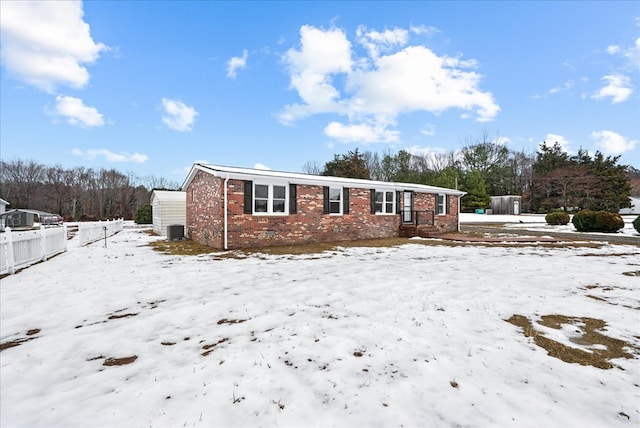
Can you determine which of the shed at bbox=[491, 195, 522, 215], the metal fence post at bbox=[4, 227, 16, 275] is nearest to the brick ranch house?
the metal fence post at bbox=[4, 227, 16, 275]

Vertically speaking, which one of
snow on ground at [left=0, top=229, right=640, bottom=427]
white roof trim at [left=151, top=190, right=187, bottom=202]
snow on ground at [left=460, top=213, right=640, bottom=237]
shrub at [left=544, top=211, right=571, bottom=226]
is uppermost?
white roof trim at [left=151, top=190, right=187, bottom=202]

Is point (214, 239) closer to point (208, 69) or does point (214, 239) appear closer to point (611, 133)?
point (208, 69)

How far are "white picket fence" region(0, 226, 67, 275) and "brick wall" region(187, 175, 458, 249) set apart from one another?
4.76 m

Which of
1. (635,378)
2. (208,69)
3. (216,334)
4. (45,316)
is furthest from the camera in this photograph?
(208,69)

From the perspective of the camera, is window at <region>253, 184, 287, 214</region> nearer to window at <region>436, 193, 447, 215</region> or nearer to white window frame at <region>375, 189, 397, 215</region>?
white window frame at <region>375, 189, 397, 215</region>

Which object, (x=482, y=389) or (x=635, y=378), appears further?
(x=635, y=378)

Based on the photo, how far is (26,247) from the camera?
7156mm

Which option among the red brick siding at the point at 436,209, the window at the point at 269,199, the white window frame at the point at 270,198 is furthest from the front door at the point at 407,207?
the window at the point at 269,199

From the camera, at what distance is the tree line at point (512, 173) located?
3134 centimetres

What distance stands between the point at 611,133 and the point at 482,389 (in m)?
36.8

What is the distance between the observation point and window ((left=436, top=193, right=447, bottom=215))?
55.4ft

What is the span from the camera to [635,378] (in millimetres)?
2326

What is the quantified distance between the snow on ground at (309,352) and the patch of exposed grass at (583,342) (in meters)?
0.08

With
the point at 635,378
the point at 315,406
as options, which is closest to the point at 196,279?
the point at 315,406
